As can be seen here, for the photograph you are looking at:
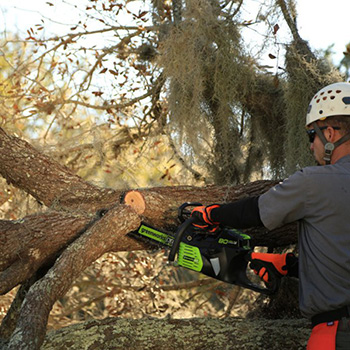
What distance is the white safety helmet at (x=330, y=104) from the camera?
285 cm

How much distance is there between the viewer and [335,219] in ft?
8.41

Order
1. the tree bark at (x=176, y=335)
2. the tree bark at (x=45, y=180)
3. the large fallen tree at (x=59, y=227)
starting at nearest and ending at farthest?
the large fallen tree at (x=59, y=227)
the tree bark at (x=176, y=335)
the tree bark at (x=45, y=180)

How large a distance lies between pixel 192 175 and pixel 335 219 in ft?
12.5

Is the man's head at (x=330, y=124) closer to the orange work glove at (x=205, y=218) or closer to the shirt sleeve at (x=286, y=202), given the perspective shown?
the shirt sleeve at (x=286, y=202)

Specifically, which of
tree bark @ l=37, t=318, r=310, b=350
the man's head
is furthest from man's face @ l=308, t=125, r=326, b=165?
tree bark @ l=37, t=318, r=310, b=350

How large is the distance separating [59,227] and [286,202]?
173 cm

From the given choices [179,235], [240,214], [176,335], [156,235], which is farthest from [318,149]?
[176,335]

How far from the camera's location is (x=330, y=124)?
2859 mm

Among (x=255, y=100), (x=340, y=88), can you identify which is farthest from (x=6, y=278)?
(x=255, y=100)

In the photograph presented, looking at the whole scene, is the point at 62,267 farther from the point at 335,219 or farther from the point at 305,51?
the point at 305,51

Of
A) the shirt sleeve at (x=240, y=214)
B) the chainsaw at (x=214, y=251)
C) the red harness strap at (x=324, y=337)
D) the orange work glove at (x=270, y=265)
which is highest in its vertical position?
the shirt sleeve at (x=240, y=214)

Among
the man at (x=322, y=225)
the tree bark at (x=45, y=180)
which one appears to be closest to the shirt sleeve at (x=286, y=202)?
the man at (x=322, y=225)

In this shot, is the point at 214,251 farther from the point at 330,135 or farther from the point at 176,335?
the point at 330,135

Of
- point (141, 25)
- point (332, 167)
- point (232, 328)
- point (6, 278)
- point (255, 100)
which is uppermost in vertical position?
point (141, 25)
